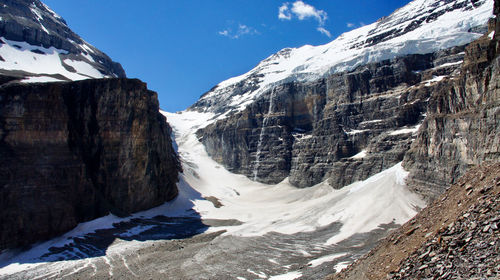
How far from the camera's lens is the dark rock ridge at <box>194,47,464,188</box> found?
75.8 metres

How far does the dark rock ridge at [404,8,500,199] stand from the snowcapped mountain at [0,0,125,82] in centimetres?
7439

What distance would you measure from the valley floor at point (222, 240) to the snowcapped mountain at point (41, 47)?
4693 centimetres

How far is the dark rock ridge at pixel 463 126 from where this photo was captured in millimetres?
30562

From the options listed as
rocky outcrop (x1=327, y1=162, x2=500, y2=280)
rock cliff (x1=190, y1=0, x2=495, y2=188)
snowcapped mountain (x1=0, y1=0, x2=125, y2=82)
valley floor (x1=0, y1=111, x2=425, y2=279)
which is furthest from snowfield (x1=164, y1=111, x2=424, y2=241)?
snowcapped mountain (x1=0, y1=0, x2=125, y2=82)

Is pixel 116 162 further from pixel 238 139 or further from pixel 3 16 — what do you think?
pixel 3 16

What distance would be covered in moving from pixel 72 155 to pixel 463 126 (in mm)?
51004

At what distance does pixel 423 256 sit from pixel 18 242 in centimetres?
4027

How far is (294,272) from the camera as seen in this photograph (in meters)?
26.6

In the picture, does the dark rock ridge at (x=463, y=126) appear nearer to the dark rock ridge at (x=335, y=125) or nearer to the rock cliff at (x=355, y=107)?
the rock cliff at (x=355, y=107)

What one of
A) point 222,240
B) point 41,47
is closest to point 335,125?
point 222,240

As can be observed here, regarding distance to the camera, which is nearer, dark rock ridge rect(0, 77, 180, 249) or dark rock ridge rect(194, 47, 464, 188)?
dark rock ridge rect(0, 77, 180, 249)

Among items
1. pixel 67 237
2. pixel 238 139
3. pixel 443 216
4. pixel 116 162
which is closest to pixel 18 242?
pixel 67 237

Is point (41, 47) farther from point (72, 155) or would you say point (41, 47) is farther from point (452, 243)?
point (452, 243)

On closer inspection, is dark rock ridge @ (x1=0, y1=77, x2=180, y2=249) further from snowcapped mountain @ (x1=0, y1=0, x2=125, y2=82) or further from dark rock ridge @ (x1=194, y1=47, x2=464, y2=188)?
dark rock ridge @ (x1=194, y1=47, x2=464, y2=188)
